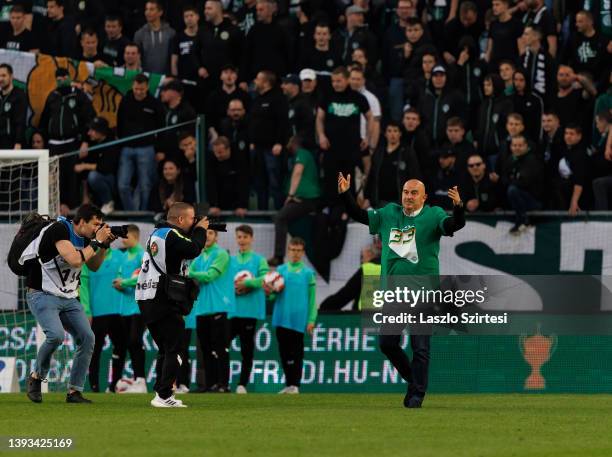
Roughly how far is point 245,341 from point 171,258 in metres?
5.72

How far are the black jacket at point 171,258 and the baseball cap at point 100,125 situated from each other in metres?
8.90

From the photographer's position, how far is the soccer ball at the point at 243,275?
67.9 ft

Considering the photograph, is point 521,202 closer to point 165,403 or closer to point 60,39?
point 165,403

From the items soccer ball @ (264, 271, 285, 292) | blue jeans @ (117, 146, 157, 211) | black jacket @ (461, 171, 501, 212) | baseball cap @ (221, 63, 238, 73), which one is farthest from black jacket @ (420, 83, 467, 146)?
blue jeans @ (117, 146, 157, 211)

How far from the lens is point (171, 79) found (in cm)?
2439

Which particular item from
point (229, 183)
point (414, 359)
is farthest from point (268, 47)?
point (414, 359)

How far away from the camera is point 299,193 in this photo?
22.8 metres

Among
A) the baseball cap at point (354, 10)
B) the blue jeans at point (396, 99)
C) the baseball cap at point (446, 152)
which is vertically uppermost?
the baseball cap at point (354, 10)

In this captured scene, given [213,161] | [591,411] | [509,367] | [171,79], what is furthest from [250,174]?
[591,411]

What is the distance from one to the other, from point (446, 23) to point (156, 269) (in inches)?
458

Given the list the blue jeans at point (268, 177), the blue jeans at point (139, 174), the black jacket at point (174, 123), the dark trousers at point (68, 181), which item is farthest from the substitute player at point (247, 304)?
the dark trousers at point (68, 181)

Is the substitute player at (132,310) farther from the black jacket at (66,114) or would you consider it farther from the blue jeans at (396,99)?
the blue jeans at (396,99)

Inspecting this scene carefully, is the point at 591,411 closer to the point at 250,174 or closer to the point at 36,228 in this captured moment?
the point at 36,228

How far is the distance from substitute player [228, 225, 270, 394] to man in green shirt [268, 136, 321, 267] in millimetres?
1748
